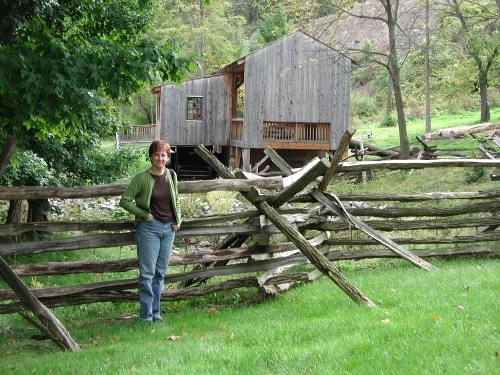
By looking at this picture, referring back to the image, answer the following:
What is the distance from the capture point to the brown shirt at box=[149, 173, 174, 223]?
6.71 meters

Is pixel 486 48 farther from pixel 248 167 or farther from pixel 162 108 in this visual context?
pixel 162 108

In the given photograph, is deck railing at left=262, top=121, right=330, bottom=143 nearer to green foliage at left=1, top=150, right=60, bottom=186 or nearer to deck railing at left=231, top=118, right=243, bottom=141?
deck railing at left=231, top=118, right=243, bottom=141

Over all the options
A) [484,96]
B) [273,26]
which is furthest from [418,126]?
[273,26]

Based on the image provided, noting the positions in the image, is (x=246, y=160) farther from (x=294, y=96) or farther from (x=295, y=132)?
(x=294, y=96)

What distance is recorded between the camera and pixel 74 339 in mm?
6742

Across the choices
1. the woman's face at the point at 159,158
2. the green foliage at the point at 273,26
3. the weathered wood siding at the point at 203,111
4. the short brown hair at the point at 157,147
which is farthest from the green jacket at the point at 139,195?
the green foliage at the point at 273,26

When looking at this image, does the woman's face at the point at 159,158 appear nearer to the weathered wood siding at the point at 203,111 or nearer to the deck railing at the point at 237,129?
the deck railing at the point at 237,129

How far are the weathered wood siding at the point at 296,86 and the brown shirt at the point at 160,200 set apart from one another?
2075 cm

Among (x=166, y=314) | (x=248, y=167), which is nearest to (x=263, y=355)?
(x=166, y=314)

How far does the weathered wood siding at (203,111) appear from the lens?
30547 mm

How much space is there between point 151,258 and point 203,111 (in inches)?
961

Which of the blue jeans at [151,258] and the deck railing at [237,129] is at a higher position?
the deck railing at [237,129]

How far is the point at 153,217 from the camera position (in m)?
6.71

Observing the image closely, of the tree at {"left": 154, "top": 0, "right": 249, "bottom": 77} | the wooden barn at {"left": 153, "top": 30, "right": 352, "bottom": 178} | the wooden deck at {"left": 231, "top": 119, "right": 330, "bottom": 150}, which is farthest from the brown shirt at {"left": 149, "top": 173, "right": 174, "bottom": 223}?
the tree at {"left": 154, "top": 0, "right": 249, "bottom": 77}
